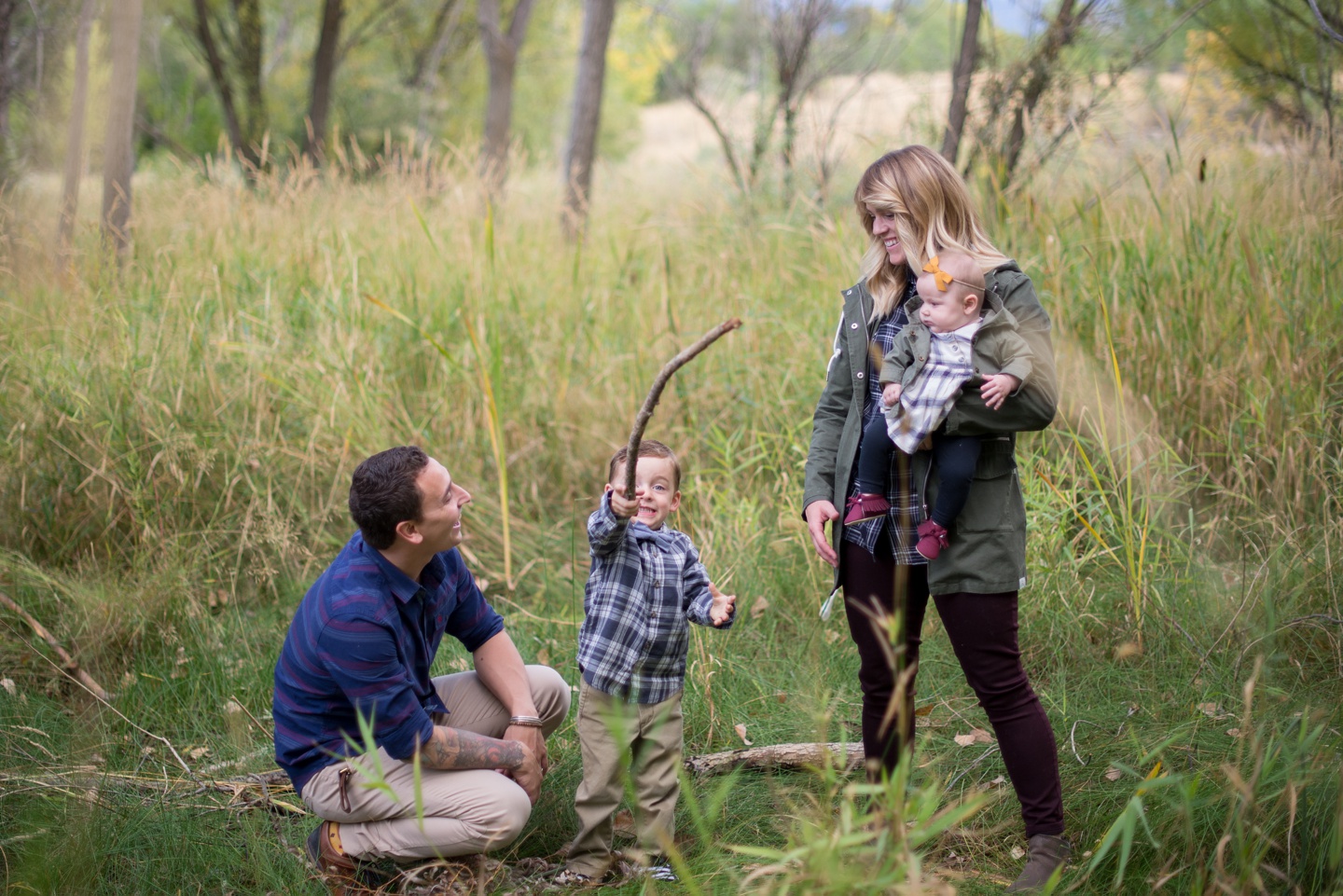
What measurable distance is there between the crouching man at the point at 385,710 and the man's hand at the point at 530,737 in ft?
0.17

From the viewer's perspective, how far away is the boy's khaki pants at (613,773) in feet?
8.37

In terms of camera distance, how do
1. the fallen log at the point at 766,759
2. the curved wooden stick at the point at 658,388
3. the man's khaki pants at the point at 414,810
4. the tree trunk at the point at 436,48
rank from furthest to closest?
the tree trunk at the point at 436,48 < the fallen log at the point at 766,759 < the man's khaki pants at the point at 414,810 < the curved wooden stick at the point at 658,388

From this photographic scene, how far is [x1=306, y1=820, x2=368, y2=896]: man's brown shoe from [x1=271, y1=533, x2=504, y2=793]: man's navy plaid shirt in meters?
0.16

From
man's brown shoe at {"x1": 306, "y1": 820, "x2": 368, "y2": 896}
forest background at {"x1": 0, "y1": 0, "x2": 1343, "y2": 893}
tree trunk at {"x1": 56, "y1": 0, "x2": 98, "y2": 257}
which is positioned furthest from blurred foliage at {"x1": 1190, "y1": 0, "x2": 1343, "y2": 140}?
tree trunk at {"x1": 56, "y1": 0, "x2": 98, "y2": 257}

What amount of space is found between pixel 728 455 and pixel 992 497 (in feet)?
6.95

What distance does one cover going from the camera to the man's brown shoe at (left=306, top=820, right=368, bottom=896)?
2578 millimetres

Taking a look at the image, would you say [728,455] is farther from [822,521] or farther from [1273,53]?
[1273,53]

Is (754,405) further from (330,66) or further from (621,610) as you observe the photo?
(330,66)

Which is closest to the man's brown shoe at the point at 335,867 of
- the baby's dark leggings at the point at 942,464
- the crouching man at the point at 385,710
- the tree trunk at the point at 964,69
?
the crouching man at the point at 385,710

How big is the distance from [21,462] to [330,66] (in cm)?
975

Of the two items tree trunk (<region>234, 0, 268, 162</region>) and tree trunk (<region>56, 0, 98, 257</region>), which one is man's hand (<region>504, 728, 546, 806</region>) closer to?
tree trunk (<region>56, 0, 98, 257</region>)

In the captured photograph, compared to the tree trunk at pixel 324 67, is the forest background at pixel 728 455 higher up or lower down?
lower down

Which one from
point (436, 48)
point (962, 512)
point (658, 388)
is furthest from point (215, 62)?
point (962, 512)

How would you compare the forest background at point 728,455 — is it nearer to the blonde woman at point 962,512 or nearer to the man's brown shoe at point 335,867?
the man's brown shoe at point 335,867
